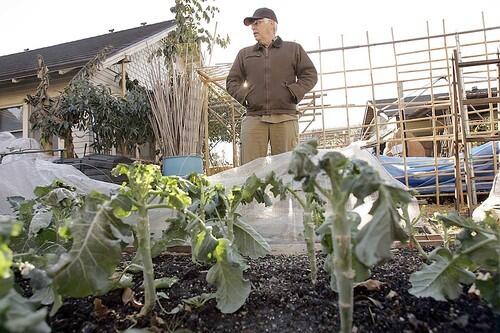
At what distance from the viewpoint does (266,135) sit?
127 inches

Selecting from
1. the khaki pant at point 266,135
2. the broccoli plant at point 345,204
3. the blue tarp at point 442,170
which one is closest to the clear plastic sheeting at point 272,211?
the khaki pant at point 266,135

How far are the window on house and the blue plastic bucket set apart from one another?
6180 millimetres

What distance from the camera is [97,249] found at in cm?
85

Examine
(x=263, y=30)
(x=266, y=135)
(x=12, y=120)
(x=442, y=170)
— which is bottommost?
(x=442, y=170)

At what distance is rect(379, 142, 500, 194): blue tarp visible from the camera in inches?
237

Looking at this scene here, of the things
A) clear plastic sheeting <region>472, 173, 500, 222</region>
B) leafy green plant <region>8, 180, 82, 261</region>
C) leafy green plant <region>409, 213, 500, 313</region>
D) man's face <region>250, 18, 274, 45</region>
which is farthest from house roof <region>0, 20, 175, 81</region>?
leafy green plant <region>409, 213, 500, 313</region>

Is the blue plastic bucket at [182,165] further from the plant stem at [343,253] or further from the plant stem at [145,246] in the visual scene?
the plant stem at [343,253]

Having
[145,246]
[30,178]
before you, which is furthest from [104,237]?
[30,178]

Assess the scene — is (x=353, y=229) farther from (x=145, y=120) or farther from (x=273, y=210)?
(x=145, y=120)

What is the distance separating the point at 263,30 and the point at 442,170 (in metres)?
4.28

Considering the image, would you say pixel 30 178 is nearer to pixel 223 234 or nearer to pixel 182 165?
pixel 182 165

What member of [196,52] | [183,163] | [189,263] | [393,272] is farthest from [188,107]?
[393,272]

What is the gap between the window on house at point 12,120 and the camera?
29.8 feet

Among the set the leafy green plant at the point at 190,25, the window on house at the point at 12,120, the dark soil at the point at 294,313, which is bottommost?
the dark soil at the point at 294,313
